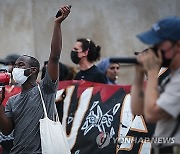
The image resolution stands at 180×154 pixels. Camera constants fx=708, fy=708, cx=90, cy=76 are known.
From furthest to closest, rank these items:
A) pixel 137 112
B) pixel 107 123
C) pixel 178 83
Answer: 1. pixel 107 123
2. pixel 137 112
3. pixel 178 83

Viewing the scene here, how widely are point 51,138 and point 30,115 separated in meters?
0.28

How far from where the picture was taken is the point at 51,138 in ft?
20.4

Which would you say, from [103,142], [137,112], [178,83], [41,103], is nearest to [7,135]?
[41,103]

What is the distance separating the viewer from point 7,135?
259 inches

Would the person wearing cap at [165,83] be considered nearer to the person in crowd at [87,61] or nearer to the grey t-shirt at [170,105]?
the grey t-shirt at [170,105]

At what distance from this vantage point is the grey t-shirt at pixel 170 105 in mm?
4477

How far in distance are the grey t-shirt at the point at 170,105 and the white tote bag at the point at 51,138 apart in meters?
1.72

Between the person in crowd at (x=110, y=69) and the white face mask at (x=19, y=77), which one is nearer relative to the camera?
the white face mask at (x=19, y=77)

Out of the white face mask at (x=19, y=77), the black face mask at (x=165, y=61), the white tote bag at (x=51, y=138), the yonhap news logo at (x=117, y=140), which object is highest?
the black face mask at (x=165, y=61)

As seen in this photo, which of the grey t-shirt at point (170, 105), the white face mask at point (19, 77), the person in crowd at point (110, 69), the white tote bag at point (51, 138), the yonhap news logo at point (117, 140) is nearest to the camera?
the grey t-shirt at point (170, 105)

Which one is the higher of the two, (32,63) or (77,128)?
(32,63)

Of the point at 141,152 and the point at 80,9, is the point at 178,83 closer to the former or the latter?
the point at 141,152

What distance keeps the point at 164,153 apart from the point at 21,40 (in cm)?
843

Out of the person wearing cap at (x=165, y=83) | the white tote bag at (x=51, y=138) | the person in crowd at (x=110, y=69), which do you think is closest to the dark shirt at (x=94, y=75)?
the person in crowd at (x=110, y=69)
